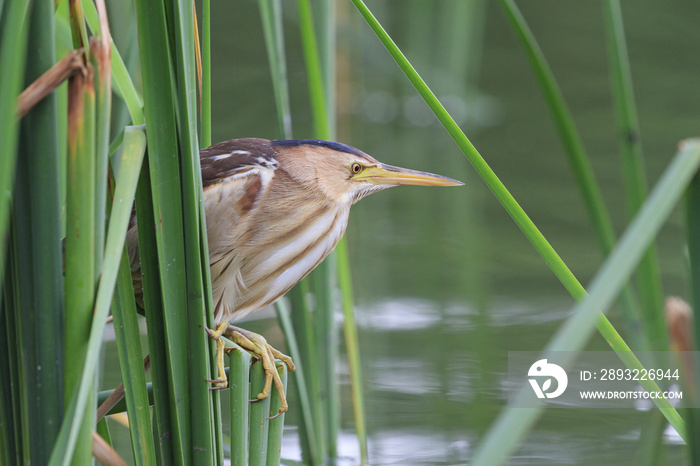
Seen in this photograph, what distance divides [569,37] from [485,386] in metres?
4.21

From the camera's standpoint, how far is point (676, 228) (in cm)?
315

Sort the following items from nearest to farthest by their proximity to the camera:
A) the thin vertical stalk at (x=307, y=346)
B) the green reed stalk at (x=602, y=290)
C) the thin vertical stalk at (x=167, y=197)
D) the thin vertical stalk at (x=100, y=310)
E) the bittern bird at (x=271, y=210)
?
the green reed stalk at (x=602, y=290) < the thin vertical stalk at (x=100, y=310) < the thin vertical stalk at (x=167, y=197) < the bittern bird at (x=271, y=210) < the thin vertical stalk at (x=307, y=346)

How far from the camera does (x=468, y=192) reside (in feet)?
12.4

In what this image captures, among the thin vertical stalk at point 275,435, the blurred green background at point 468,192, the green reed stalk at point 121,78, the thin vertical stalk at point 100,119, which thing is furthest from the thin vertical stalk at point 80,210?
the blurred green background at point 468,192

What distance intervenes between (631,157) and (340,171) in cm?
49

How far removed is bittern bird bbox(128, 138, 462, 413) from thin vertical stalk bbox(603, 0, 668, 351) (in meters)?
0.32

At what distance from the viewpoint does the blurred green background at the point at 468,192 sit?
1942 mm

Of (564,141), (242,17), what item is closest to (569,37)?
(242,17)

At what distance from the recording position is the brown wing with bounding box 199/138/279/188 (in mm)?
1072

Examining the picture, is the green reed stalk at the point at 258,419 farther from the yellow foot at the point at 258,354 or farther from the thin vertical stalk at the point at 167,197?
the thin vertical stalk at the point at 167,197

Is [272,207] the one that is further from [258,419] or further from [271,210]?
[258,419]

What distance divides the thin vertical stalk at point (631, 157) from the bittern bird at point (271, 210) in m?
0.32

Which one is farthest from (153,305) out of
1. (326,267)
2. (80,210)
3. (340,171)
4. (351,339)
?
(351,339)

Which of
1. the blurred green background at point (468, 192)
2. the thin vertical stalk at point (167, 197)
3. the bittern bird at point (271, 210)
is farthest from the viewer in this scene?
the blurred green background at point (468, 192)
